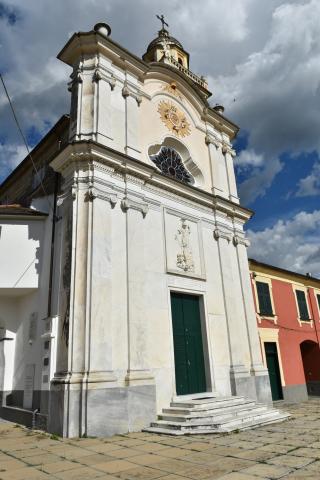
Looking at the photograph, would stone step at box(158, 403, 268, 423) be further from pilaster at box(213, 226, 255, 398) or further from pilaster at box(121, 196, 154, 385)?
pilaster at box(213, 226, 255, 398)

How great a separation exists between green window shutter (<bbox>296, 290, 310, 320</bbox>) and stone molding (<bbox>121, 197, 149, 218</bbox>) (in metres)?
12.0

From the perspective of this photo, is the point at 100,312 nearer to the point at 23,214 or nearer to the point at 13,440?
the point at 13,440

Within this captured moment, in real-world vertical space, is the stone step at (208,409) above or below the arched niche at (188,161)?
below

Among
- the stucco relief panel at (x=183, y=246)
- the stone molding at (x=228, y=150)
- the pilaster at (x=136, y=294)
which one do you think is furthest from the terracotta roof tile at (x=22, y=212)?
the stone molding at (x=228, y=150)

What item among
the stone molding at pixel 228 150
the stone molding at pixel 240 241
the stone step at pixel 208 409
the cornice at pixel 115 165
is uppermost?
the stone molding at pixel 228 150

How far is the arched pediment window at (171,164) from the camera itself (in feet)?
45.3

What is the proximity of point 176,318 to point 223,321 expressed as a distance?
2.19 metres

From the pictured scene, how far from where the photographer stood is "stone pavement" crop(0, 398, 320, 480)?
17.3 ft

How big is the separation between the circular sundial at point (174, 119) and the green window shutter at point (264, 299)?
7783mm

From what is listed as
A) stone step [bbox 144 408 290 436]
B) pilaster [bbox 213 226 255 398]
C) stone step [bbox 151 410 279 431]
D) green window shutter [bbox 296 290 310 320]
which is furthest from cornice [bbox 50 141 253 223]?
green window shutter [bbox 296 290 310 320]

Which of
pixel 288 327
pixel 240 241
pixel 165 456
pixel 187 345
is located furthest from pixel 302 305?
pixel 165 456

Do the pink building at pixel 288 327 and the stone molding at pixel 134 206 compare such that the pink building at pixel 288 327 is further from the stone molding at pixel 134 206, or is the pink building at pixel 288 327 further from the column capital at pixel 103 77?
the column capital at pixel 103 77

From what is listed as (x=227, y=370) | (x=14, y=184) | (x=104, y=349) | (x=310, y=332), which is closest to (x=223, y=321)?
(x=227, y=370)

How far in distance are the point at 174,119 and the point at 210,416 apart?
34.2 ft
